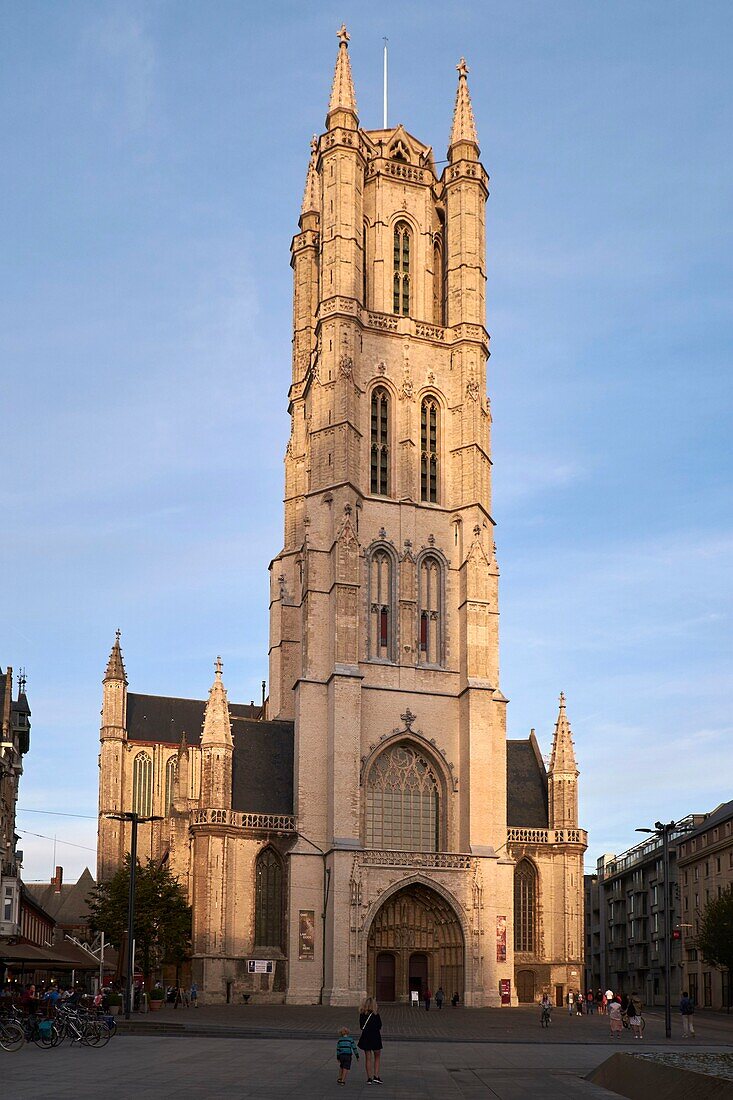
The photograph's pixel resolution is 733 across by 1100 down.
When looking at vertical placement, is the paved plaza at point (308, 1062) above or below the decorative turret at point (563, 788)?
below

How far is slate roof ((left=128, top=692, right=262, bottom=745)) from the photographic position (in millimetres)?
90062

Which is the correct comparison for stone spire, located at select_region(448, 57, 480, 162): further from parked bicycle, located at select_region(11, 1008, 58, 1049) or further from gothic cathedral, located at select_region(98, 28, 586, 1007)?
parked bicycle, located at select_region(11, 1008, 58, 1049)

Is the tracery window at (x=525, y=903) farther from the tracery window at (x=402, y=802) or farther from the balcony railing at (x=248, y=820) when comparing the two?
the balcony railing at (x=248, y=820)

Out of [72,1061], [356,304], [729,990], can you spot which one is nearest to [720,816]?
[729,990]

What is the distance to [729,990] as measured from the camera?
7506 cm

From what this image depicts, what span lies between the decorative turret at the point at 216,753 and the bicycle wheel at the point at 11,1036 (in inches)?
1279

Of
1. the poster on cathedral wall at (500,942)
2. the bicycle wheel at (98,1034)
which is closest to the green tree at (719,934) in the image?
the poster on cathedral wall at (500,942)

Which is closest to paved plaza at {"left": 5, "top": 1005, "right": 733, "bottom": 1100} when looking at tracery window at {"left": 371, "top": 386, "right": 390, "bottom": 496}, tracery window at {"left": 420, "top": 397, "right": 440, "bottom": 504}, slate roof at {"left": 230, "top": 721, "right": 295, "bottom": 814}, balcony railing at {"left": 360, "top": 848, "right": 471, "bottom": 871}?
balcony railing at {"left": 360, "top": 848, "right": 471, "bottom": 871}

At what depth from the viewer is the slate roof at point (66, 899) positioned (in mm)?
119988

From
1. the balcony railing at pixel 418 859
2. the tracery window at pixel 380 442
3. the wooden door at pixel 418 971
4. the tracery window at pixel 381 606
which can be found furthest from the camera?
the tracery window at pixel 380 442

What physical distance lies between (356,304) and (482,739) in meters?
23.6

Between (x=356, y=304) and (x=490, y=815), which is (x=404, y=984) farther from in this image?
(x=356, y=304)

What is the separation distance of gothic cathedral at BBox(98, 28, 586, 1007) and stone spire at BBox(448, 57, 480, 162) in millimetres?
189

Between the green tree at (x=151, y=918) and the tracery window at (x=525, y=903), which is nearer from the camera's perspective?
the green tree at (x=151, y=918)
